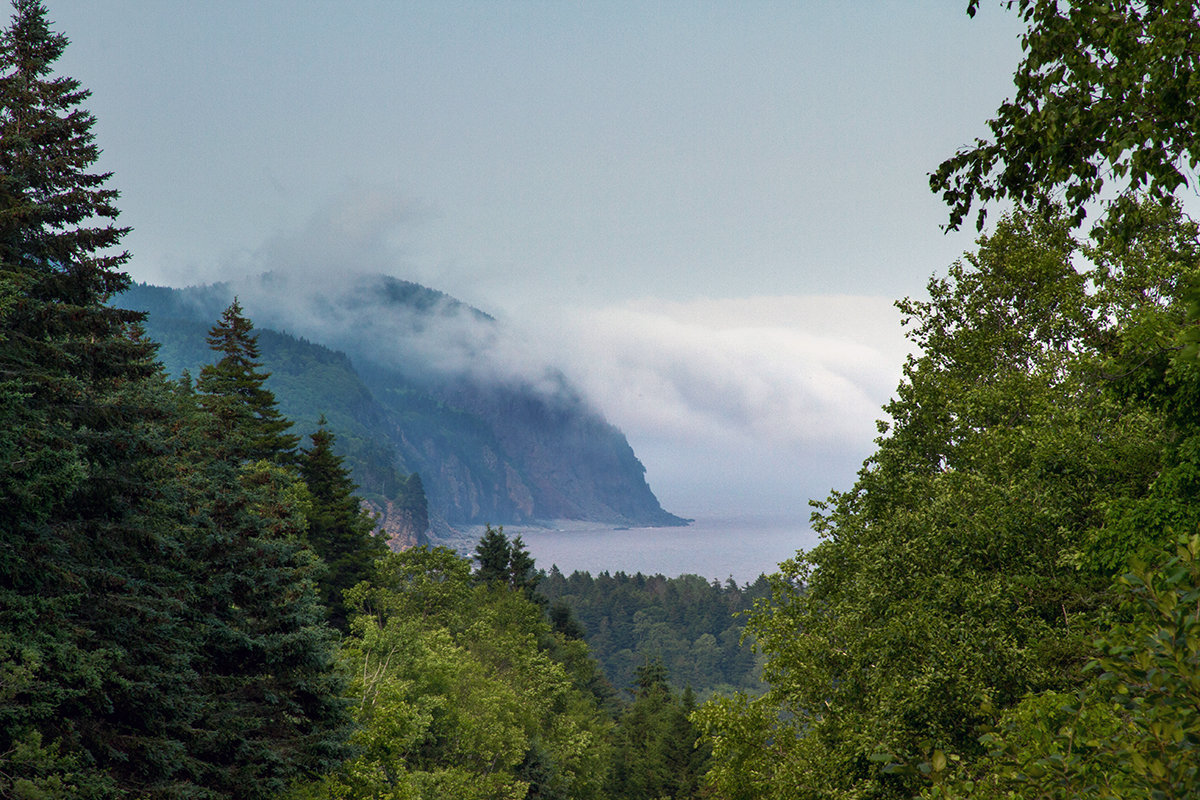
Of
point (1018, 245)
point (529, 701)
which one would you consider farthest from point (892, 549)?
point (529, 701)

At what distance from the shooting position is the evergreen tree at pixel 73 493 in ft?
45.0

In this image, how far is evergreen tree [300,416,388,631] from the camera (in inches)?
1873

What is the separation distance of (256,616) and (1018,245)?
75.4 feet

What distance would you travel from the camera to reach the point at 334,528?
49.7 meters

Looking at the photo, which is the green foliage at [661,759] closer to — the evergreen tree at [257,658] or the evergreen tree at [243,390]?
the evergreen tree at [243,390]

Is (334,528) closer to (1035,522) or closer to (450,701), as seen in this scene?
(450,701)

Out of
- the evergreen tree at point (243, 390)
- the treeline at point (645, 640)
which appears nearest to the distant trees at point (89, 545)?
the evergreen tree at point (243, 390)

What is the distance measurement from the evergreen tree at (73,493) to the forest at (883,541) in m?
0.07

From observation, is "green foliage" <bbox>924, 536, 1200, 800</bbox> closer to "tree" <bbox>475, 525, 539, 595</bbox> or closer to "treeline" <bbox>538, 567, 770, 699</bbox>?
"tree" <bbox>475, 525, 539, 595</bbox>

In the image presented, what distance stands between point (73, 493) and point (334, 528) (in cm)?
3544

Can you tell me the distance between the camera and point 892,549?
18.7 m

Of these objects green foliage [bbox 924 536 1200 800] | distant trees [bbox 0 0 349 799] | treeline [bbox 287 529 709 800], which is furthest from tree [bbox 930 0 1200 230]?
treeline [bbox 287 529 709 800]

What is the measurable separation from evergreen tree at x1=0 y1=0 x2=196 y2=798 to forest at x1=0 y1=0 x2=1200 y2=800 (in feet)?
0.22

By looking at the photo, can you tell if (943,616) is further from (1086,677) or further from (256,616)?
(256,616)
